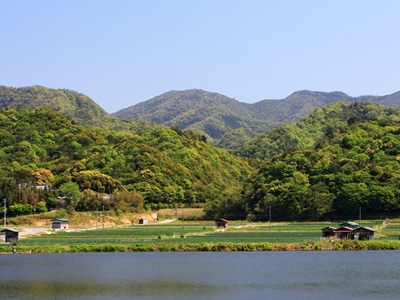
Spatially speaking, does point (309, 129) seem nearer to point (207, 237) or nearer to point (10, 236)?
point (207, 237)

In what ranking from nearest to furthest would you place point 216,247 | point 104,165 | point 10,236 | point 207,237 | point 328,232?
point 216,247, point 328,232, point 207,237, point 10,236, point 104,165

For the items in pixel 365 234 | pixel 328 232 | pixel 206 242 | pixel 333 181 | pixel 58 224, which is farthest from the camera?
pixel 333 181

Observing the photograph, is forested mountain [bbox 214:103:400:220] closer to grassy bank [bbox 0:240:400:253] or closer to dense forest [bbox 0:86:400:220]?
dense forest [bbox 0:86:400:220]

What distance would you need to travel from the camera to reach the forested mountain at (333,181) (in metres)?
87.7

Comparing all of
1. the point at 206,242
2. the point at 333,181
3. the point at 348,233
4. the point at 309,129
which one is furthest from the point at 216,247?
the point at 309,129

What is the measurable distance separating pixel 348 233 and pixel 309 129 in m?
122

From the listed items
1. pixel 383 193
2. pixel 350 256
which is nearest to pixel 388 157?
pixel 383 193

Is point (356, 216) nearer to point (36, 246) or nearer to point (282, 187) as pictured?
point (282, 187)

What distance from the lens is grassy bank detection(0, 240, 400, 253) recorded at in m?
54.6

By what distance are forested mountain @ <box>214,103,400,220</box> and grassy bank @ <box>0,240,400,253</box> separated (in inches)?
1271

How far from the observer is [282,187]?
94.6 m

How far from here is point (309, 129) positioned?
182 meters

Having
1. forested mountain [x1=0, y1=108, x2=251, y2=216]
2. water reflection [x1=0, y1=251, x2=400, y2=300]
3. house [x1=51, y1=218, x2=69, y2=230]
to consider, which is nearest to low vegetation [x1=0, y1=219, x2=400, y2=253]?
water reflection [x1=0, y1=251, x2=400, y2=300]

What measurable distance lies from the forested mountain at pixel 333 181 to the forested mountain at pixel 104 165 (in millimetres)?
9067
